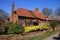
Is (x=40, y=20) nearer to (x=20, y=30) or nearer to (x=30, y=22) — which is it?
(x=30, y=22)

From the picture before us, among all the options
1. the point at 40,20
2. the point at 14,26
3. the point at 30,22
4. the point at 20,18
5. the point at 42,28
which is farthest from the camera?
the point at 40,20

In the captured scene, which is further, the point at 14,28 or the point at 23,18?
the point at 23,18

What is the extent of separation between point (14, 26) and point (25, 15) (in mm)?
20908

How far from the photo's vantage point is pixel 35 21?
5312cm

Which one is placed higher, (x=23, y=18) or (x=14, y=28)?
(x=23, y=18)

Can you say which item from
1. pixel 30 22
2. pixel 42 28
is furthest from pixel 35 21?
pixel 42 28

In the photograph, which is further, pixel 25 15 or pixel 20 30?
pixel 25 15

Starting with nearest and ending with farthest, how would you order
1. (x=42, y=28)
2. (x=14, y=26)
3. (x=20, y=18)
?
1. (x=14, y=26)
2. (x=42, y=28)
3. (x=20, y=18)

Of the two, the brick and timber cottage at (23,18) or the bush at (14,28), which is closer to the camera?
the bush at (14,28)

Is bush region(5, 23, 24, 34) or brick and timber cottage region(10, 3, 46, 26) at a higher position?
brick and timber cottage region(10, 3, 46, 26)

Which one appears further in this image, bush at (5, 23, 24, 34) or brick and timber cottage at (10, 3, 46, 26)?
brick and timber cottage at (10, 3, 46, 26)

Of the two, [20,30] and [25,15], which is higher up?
[25,15]

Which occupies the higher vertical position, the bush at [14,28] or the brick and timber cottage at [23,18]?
the brick and timber cottage at [23,18]

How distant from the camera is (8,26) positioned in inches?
1142
